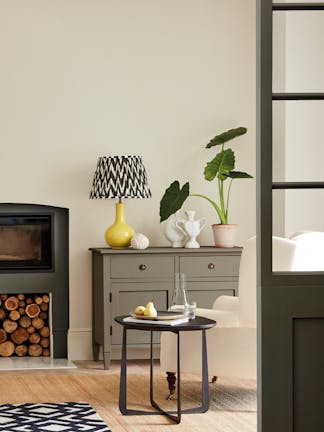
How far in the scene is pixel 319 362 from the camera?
263 centimetres

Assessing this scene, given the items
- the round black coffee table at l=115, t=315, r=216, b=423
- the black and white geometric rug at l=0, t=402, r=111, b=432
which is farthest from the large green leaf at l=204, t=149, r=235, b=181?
the black and white geometric rug at l=0, t=402, r=111, b=432

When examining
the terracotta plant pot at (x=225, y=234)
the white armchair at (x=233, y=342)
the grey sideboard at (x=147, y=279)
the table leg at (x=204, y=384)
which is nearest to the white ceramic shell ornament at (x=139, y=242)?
the grey sideboard at (x=147, y=279)

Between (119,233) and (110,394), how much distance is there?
143 cm

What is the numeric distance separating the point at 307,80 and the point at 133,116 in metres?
3.35

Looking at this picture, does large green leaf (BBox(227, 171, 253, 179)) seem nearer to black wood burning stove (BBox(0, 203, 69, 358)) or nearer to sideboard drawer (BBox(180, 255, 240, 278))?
sideboard drawer (BBox(180, 255, 240, 278))

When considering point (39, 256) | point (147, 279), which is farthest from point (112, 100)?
point (147, 279)

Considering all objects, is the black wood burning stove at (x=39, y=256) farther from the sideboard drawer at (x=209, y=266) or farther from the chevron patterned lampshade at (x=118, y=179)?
the sideboard drawer at (x=209, y=266)

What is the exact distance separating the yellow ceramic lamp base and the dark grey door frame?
3.78 metres

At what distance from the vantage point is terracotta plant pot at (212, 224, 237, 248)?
6.53m

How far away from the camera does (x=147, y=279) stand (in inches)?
248

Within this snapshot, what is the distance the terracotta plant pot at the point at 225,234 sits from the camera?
6.53m

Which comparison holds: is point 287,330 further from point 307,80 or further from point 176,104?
point 176,104

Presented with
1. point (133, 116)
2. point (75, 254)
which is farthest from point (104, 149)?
point (75, 254)

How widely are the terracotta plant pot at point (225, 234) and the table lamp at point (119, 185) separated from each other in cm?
57
